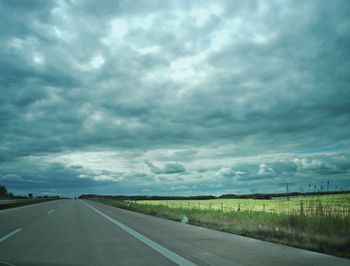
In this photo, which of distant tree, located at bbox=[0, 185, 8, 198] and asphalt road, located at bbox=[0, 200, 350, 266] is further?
distant tree, located at bbox=[0, 185, 8, 198]

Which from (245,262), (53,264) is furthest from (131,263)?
(245,262)

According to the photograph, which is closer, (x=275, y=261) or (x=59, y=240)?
(x=275, y=261)

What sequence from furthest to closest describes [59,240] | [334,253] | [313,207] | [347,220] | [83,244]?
[313,207], [347,220], [59,240], [83,244], [334,253]

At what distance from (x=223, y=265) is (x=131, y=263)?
77.6 inches

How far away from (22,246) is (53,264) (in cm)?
348

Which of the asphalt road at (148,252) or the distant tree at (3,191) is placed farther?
the distant tree at (3,191)

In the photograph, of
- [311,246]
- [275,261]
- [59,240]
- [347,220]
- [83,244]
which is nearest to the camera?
[275,261]

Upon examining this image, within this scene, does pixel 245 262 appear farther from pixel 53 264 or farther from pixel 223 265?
pixel 53 264

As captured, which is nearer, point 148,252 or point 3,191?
point 148,252

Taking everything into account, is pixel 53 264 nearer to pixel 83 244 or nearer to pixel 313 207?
pixel 83 244

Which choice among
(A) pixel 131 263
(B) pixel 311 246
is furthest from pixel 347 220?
(A) pixel 131 263

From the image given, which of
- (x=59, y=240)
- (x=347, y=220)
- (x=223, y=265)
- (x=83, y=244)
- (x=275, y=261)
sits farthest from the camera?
(x=347, y=220)

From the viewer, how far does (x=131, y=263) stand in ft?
28.0

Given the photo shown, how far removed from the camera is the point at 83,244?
11.8 metres
